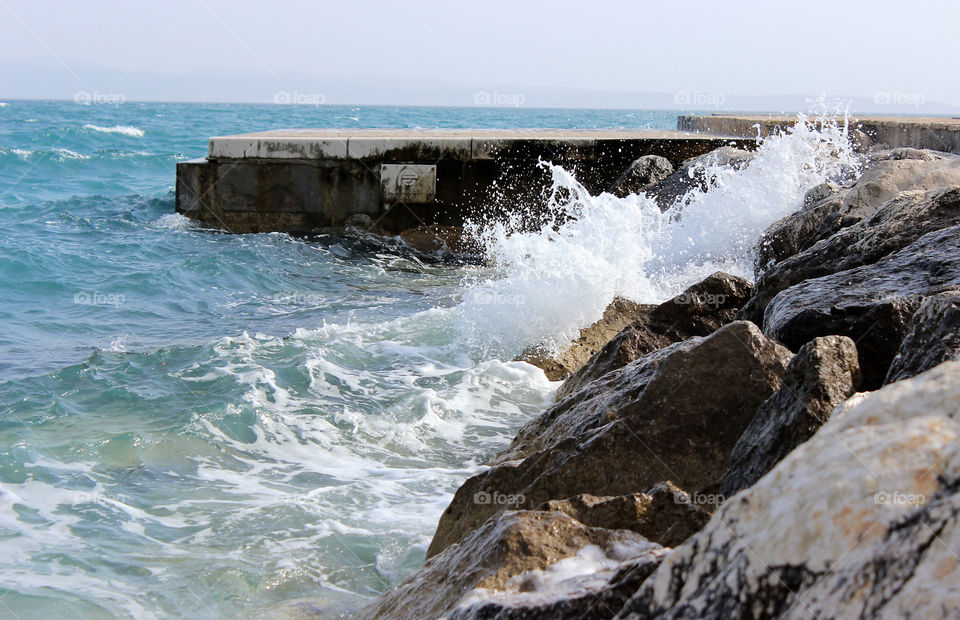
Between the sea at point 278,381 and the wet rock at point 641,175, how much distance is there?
A: 585 millimetres

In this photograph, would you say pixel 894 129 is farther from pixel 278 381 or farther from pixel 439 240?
pixel 278 381

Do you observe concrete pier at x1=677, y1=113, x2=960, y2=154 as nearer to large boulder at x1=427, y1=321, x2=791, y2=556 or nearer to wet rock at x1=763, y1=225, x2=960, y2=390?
wet rock at x1=763, y1=225, x2=960, y2=390

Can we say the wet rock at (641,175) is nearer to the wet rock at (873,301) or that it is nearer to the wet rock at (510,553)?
the wet rock at (873,301)

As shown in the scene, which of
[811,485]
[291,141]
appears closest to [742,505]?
[811,485]

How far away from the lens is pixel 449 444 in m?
4.92

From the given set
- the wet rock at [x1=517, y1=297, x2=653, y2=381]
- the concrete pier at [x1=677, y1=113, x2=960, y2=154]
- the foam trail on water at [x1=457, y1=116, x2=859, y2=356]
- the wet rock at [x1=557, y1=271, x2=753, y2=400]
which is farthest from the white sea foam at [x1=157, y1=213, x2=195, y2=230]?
the wet rock at [x1=557, y1=271, x2=753, y2=400]

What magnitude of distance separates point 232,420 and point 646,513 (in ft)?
11.1

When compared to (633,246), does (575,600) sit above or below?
below

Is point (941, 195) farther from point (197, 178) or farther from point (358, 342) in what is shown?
point (197, 178)

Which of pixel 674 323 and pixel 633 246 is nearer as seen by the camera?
pixel 674 323

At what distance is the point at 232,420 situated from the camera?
525 cm

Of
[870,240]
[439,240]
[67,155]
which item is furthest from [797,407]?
[67,155]

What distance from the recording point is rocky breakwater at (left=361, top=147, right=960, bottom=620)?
138cm

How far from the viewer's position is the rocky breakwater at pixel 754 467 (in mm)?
1378
